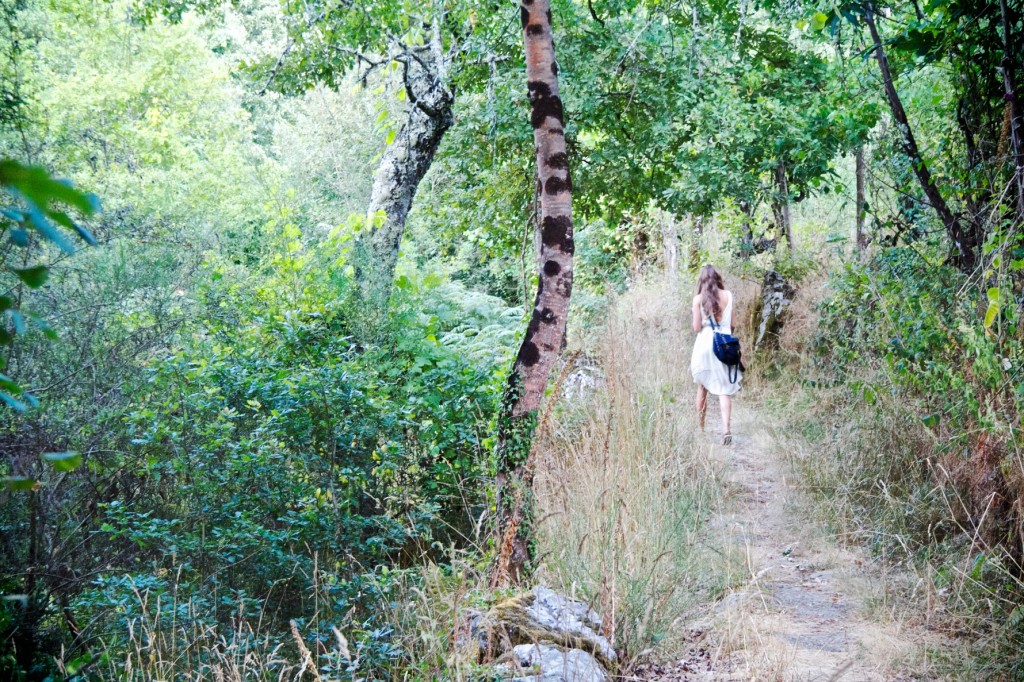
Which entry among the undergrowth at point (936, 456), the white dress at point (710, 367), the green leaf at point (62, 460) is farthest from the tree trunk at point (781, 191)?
the green leaf at point (62, 460)

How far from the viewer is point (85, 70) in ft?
62.5

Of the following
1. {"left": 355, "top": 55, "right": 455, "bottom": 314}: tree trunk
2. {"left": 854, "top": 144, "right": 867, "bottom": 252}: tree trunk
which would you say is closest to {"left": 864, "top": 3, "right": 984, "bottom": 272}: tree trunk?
{"left": 854, "top": 144, "right": 867, "bottom": 252}: tree trunk

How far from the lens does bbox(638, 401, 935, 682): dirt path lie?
3.29 m

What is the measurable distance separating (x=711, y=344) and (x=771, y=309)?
10.4 feet

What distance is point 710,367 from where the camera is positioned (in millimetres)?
7551

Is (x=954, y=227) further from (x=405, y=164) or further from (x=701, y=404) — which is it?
(x=405, y=164)

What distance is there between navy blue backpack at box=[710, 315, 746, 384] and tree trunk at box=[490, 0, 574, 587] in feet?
11.2

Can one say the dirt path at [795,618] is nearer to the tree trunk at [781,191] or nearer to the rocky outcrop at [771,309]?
the rocky outcrop at [771,309]

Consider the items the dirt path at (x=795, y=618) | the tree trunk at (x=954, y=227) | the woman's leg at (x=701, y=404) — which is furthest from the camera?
the woman's leg at (x=701, y=404)

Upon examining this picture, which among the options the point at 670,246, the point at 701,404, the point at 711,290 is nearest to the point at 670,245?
the point at 670,246

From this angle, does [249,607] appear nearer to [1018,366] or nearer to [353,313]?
[353,313]

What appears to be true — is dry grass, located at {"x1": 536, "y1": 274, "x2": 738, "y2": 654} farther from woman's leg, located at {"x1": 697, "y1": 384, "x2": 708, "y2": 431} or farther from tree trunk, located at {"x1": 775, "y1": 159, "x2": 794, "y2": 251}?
tree trunk, located at {"x1": 775, "y1": 159, "x2": 794, "y2": 251}

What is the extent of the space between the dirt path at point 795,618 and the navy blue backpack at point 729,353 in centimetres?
182

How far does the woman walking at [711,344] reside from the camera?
7453mm
